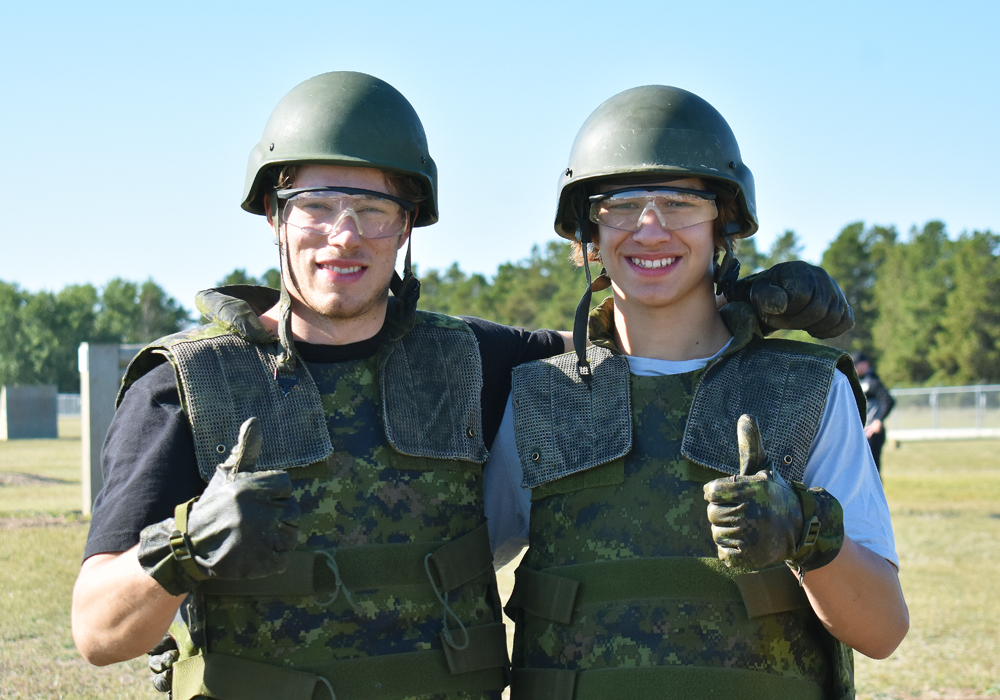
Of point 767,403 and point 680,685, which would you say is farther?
point 767,403

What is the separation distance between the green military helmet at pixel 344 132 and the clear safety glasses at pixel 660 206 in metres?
0.65

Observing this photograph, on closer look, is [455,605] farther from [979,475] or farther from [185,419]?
[979,475]

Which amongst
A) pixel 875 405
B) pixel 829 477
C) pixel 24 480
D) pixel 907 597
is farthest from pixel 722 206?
pixel 24 480

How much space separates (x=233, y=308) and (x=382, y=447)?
631 mm

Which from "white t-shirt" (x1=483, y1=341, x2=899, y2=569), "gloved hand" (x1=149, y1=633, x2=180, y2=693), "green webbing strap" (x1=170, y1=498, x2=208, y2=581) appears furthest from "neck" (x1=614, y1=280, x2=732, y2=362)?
"gloved hand" (x1=149, y1=633, x2=180, y2=693)

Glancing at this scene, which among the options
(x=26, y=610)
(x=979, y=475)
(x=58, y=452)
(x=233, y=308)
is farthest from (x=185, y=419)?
(x=58, y=452)

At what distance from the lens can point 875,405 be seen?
11.0 metres

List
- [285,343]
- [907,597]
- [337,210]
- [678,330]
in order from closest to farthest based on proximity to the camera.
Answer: [285,343]
[337,210]
[678,330]
[907,597]

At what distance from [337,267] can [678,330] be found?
1.11 meters

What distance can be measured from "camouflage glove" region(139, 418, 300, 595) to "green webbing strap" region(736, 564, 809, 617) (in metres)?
1.26

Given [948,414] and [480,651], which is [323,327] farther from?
[948,414]

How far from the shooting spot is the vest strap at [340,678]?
251 centimetres

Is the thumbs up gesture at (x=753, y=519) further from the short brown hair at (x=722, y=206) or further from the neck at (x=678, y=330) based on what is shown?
the short brown hair at (x=722, y=206)

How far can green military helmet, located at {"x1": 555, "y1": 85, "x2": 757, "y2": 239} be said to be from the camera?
9.95 ft
